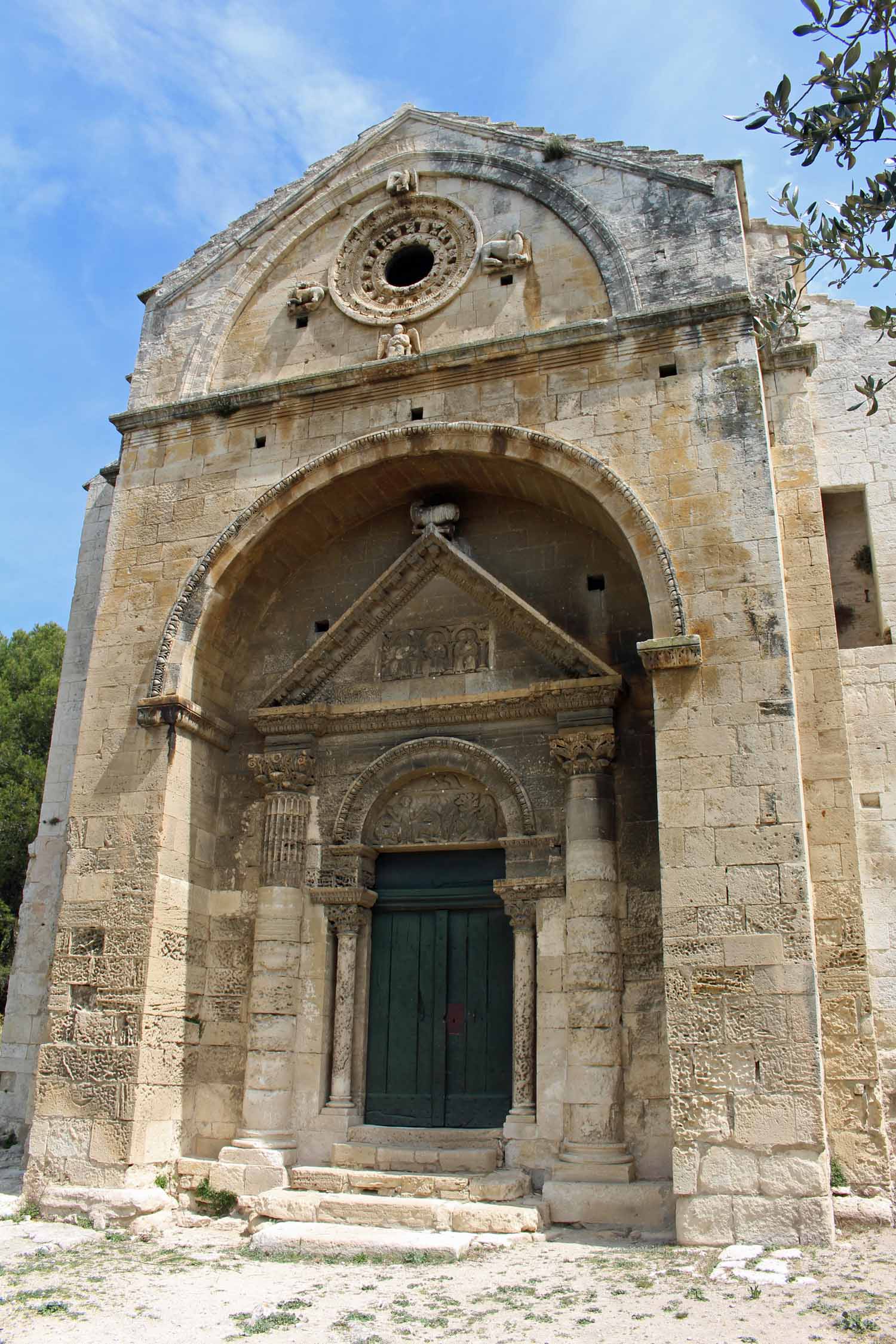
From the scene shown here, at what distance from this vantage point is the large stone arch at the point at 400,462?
8672 millimetres

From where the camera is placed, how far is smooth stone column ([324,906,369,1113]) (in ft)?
28.7

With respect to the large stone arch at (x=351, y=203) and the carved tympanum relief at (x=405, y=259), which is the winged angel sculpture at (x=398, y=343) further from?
the large stone arch at (x=351, y=203)

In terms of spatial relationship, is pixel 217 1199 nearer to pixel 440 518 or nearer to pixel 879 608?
pixel 440 518

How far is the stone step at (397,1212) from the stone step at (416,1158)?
357 mm

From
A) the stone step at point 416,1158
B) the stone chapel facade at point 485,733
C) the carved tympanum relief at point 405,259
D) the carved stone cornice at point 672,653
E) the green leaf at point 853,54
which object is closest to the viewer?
the green leaf at point 853,54

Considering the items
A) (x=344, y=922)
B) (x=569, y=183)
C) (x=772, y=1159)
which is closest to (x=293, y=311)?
(x=569, y=183)

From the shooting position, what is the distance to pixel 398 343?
9.98 m

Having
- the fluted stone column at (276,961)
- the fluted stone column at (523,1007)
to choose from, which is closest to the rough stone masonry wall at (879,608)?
the fluted stone column at (523,1007)

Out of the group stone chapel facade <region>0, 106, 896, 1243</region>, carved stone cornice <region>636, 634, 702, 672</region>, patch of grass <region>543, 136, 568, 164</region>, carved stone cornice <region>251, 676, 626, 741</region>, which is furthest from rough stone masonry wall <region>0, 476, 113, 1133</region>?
patch of grass <region>543, 136, 568, 164</region>

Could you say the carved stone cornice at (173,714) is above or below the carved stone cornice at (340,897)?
above

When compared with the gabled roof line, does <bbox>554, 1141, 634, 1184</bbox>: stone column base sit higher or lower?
lower

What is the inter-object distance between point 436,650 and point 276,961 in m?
2.95

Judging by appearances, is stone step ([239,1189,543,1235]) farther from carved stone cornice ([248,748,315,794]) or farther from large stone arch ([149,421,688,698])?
large stone arch ([149,421,688,698])

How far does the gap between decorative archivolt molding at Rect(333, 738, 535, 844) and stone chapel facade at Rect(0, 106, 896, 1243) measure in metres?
0.03
